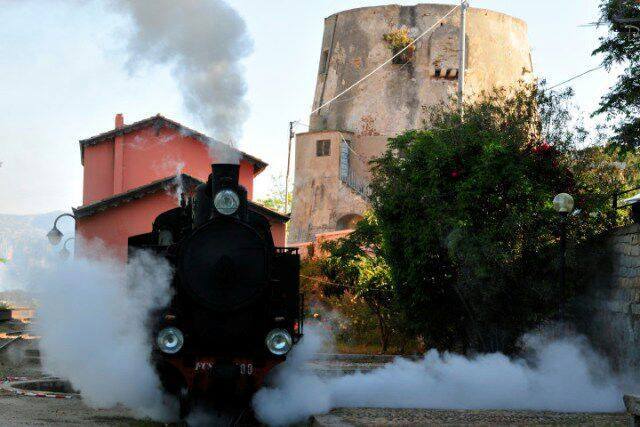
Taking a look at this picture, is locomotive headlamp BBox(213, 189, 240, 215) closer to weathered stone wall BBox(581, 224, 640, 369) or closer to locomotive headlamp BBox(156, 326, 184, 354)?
locomotive headlamp BBox(156, 326, 184, 354)

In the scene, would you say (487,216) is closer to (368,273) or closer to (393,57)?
(368,273)

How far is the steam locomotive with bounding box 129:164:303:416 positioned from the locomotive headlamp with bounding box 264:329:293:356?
0.01 m

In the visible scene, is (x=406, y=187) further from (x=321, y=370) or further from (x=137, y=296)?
(x=137, y=296)

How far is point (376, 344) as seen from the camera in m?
29.6

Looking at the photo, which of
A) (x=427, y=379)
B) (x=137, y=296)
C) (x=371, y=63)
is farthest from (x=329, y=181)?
(x=137, y=296)

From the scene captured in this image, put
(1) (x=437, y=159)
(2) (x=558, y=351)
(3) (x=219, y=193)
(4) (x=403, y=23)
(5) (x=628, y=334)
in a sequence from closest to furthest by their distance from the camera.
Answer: (3) (x=219, y=193), (5) (x=628, y=334), (2) (x=558, y=351), (1) (x=437, y=159), (4) (x=403, y=23)

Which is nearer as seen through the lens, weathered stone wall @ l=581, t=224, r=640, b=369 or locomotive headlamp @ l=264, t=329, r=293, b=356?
locomotive headlamp @ l=264, t=329, r=293, b=356

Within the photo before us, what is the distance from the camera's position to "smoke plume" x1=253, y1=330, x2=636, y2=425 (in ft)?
40.8

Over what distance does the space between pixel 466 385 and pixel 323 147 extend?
35.7m

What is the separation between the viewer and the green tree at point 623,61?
16219mm

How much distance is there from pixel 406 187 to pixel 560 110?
138 inches

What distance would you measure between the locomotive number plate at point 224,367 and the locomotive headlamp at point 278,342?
0.32m

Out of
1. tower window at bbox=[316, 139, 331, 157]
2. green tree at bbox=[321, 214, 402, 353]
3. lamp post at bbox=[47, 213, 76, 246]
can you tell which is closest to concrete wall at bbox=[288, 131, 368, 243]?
tower window at bbox=[316, 139, 331, 157]

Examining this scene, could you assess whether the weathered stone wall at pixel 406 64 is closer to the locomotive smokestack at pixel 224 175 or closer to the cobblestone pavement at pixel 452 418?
the cobblestone pavement at pixel 452 418
